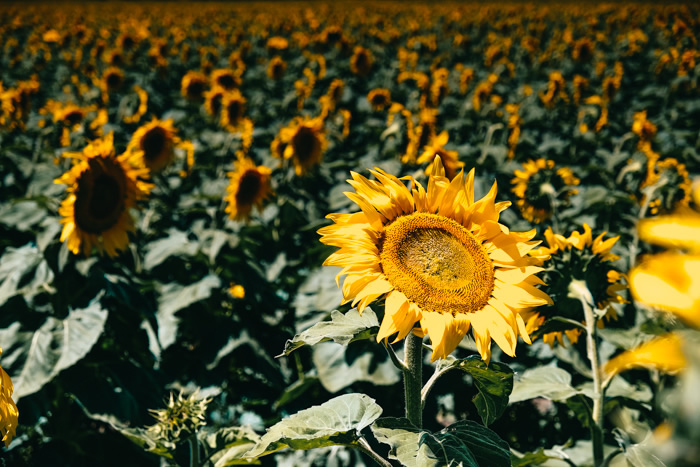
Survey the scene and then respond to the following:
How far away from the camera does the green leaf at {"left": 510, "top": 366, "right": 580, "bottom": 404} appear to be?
1.61 metres

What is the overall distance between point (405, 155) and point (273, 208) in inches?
42.1

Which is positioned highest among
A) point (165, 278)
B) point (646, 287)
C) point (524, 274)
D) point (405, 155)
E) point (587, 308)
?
point (646, 287)

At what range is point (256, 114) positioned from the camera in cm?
590

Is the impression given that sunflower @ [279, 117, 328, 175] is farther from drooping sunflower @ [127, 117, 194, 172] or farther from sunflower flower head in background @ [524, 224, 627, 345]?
sunflower flower head in background @ [524, 224, 627, 345]

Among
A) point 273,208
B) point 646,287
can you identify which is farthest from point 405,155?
point 646,287

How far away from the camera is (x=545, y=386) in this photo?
168cm

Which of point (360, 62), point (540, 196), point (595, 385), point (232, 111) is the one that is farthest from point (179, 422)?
point (360, 62)

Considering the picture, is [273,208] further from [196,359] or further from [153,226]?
[196,359]

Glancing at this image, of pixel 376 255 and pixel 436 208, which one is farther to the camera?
pixel 436 208

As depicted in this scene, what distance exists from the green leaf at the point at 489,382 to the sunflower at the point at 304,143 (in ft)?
9.45

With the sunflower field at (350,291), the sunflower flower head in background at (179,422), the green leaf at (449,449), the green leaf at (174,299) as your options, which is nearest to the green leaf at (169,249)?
the sunflower field at (350,291)

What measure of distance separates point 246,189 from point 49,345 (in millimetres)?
1592

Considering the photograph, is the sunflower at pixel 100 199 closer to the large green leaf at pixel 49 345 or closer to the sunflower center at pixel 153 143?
the large green leaf at pixel 49 345

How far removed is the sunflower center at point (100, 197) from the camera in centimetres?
242
